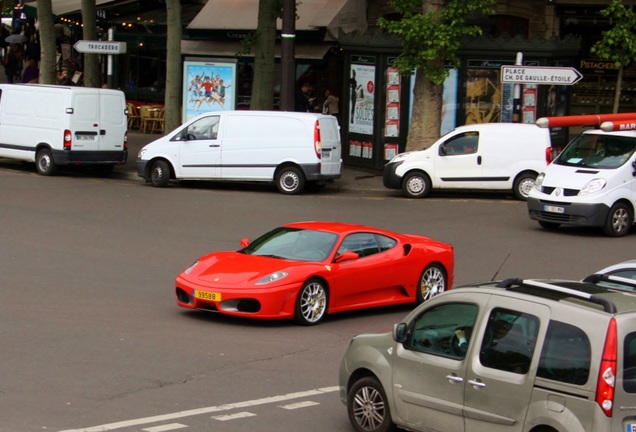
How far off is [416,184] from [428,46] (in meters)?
3.84

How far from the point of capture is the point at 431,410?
8.08 m

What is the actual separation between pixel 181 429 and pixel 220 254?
207 inches

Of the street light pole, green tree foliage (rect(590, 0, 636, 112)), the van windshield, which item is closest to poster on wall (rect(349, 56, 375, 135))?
the street light pole

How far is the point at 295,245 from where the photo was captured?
45.5ft

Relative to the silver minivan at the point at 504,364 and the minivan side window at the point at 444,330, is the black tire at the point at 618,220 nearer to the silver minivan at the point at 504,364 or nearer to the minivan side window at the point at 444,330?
the silver minivan at the point at 504,364

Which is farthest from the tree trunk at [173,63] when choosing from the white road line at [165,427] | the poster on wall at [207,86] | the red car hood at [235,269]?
the white road line at [165,427]

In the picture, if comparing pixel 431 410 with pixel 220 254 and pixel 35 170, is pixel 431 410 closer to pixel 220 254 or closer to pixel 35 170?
pixel 220 254

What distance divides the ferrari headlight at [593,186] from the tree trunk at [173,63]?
1370 centimetres

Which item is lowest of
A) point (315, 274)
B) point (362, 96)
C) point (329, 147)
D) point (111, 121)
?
point (315, 274)

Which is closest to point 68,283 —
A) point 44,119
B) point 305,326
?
point 305,326

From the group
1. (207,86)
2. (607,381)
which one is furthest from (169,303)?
(207,86)

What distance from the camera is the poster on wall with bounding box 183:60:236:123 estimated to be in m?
34.0

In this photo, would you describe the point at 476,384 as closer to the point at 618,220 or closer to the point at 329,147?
the point at 618,220

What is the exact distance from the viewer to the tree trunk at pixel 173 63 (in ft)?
99.0
